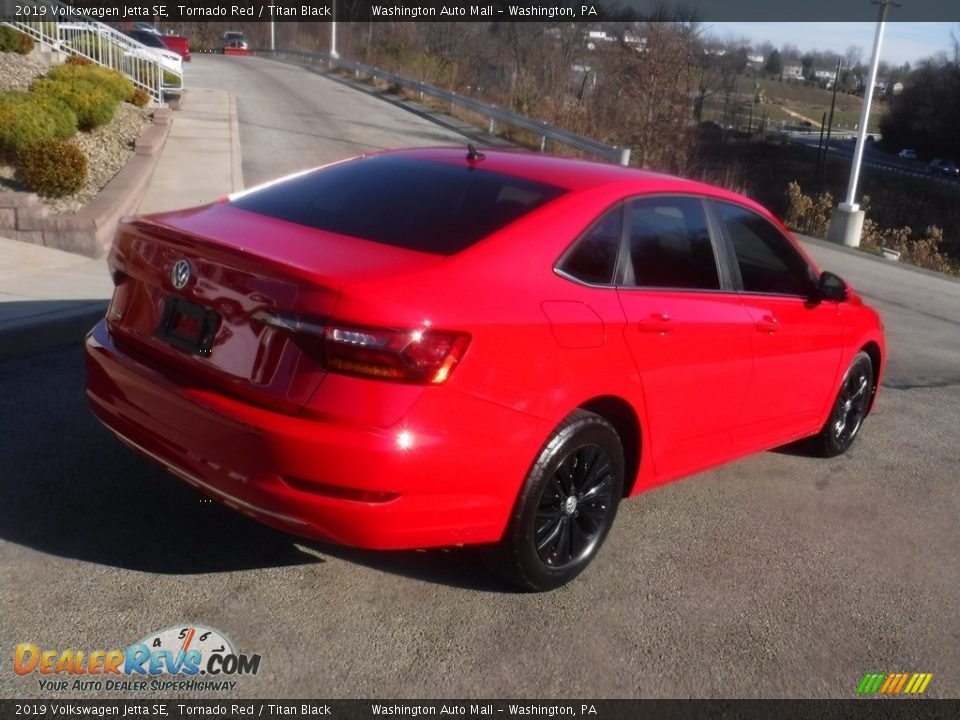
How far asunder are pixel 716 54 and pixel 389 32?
52.8ft

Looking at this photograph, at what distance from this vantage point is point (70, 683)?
330 cm

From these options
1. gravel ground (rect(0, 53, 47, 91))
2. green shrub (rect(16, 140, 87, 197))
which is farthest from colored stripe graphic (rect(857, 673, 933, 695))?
gravel ground (rect(0, 53, 47, 91))

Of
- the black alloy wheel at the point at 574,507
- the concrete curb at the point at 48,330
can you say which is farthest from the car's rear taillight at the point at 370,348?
the concrete curb at the point at 48,330

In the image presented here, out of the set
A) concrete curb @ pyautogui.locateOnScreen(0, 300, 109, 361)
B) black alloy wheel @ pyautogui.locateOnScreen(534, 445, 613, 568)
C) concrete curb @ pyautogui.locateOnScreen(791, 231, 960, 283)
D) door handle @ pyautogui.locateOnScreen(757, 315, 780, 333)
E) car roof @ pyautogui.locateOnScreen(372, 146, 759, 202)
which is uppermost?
car roof @ pyautogui.locateOnScreen(372, 146, 759, 202)

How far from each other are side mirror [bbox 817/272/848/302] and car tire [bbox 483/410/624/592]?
193 centimetres

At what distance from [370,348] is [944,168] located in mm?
73223

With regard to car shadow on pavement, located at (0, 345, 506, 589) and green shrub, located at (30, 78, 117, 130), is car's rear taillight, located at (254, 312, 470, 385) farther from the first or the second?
green shrub, located at (30, 78, 117, 130)

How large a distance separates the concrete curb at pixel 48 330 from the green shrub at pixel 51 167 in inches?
144

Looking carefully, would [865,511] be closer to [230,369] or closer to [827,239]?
[230,369]

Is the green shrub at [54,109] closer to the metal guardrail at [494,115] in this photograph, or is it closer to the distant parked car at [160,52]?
the distant parked car at [160,52]

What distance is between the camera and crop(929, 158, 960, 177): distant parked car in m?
66.7

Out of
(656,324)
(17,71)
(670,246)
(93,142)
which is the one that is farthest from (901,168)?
(656,324)

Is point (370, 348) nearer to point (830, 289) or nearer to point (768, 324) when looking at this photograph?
point (768, 324)

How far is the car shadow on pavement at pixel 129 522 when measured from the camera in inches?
163
